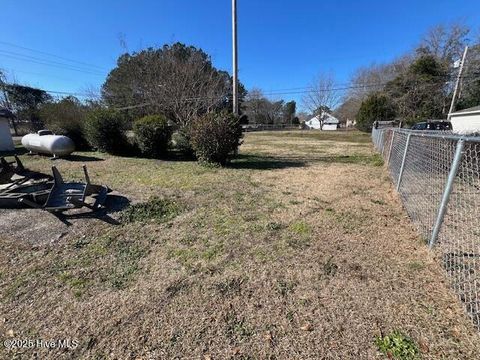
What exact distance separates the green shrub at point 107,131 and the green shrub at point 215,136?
420cm

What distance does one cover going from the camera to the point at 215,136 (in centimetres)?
830

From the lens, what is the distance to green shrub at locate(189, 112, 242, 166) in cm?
829

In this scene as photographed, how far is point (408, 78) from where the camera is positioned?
26.5 m

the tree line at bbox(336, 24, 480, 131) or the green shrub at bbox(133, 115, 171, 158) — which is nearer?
the green shrub at bbox(133, 115, 171, 158)

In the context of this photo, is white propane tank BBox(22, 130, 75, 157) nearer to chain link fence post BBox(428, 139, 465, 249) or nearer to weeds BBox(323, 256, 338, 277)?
weeds BBox(323, 256, 338, 277)

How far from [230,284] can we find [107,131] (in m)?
10.5

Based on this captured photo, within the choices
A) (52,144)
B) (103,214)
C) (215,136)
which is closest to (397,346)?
(103,214)

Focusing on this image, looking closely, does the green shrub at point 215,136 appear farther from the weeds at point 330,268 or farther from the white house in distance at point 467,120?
the white house in distance at point 467,120

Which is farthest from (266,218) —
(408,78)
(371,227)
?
(408,78)

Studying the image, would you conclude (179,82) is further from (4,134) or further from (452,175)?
(452,175)

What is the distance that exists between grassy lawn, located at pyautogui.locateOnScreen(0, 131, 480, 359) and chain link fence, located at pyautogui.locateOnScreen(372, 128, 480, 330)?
15 centimetres

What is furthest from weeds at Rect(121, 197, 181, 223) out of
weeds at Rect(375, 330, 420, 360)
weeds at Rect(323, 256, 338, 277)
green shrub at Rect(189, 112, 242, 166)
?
green shrub at Rect(189, 112, 242, 166)

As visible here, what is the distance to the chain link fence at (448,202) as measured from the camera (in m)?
2.51

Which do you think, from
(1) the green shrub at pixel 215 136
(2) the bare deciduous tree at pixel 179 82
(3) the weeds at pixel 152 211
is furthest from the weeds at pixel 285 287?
(2) the bare deciduous tree at pixel 179 82
